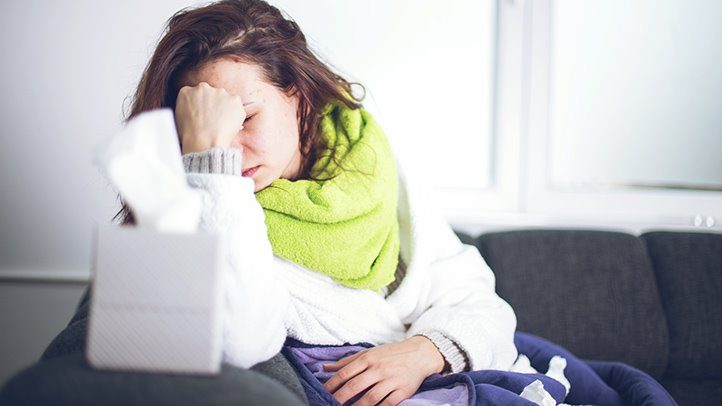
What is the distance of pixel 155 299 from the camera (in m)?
0.58

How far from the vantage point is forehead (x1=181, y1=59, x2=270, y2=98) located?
1.05 meters

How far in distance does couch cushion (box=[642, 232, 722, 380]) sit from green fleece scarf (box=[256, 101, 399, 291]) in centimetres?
78

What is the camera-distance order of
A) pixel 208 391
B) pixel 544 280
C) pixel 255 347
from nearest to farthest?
pixel 208 391 → pixel 255 347 → pixel 544 280

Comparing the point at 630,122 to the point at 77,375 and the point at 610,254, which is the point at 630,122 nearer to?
the point at 610,254

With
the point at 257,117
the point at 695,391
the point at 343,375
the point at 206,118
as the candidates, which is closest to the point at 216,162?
the point at 206,118

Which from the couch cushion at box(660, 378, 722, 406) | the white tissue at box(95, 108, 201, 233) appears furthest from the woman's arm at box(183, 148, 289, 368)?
the couch cushion at box(660, 378, 722, 406)

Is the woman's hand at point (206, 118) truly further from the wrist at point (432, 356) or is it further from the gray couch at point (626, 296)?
the gray couch at point (626, 296)

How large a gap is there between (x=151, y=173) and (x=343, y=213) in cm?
52

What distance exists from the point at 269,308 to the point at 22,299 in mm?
1160

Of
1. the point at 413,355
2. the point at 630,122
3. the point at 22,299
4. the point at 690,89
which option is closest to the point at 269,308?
the point at 413,355

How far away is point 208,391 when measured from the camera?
56 centimetres

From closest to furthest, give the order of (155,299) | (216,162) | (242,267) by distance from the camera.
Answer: (155,299) < (242,267) < (216,162)

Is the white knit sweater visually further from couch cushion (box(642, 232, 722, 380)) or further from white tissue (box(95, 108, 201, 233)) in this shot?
couch cushion (box(642, 232, 722, 380))

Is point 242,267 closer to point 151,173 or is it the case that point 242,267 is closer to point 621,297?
point 151,173
